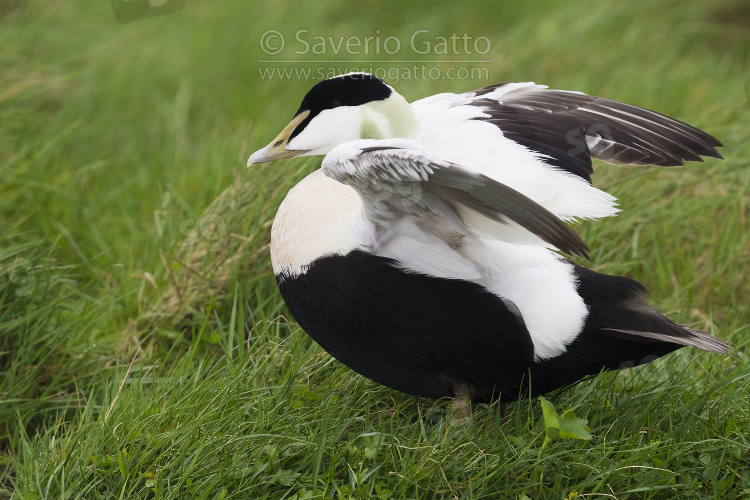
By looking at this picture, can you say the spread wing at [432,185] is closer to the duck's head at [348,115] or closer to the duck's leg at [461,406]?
the duck's head at [348,115]

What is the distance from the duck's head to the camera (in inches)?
93.8

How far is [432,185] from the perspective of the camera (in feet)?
6.68

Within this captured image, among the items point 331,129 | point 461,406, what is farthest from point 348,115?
point 461,406

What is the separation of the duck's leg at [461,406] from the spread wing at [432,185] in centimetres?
60

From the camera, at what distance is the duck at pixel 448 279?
2.25 metres

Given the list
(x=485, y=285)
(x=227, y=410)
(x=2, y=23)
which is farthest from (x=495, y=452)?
(x=2, y=23)

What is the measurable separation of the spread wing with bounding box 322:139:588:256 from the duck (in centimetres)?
2

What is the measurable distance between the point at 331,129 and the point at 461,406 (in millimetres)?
889

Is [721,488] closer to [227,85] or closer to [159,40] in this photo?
[227,85]

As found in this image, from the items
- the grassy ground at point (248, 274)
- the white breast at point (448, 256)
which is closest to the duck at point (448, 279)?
the white breast at point (448, 256)

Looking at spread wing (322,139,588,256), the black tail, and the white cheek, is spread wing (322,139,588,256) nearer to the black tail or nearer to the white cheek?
the white cheek

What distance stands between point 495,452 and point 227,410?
77cm

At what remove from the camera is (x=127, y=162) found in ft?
15.5

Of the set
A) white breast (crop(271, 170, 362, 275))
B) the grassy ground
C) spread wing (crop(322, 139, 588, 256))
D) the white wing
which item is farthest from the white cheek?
the grassy ground
